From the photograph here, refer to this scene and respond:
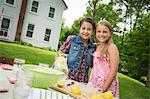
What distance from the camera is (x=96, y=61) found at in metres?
1.57

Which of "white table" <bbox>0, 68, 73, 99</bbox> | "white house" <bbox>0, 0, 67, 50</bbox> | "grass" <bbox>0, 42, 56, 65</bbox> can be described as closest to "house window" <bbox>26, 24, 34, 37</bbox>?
"white house" <bbox>0, 0, 67, 50</bbox>

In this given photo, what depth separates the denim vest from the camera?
160 cm

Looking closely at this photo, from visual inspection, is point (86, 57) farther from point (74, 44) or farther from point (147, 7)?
point (147, 7)

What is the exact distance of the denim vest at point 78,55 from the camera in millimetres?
1605

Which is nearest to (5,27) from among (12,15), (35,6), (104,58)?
(12,15)

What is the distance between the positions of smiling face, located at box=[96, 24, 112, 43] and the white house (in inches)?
Answer: 388

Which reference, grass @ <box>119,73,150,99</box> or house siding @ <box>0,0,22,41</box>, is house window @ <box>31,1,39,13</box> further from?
grass @ <box>119,73,150,99</box>

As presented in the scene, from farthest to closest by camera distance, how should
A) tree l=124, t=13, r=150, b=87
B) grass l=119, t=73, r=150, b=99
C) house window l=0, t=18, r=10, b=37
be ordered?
1. house window l=0, t=18, r=10, b=37
2. tree l=124, t=13, r=150, b=87
3. grass l=119, t=73, r=150, b=99

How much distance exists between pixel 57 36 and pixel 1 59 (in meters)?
11.6

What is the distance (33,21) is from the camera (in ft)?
40.6

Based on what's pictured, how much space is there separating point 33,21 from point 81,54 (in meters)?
10.9

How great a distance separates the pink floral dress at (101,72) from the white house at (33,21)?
32.2 ft

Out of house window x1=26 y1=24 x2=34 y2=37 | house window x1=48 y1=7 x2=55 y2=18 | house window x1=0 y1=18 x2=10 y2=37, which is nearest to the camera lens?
house window x1=0 y1=18 x2=10 y2=37

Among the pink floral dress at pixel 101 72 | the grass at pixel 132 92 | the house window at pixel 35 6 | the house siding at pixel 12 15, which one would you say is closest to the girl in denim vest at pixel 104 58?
the pink floral dress at pixel 101 72
